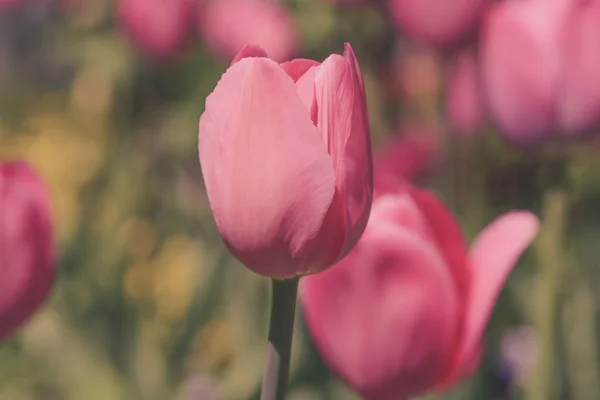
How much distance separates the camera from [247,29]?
1159 millimetres

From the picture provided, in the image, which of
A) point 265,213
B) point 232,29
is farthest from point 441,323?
point 232,29

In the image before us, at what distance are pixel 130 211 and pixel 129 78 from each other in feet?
1.32

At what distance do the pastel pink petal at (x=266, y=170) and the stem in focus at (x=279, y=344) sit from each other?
1cm

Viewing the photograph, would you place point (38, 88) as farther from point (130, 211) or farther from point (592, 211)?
point (592, 211)

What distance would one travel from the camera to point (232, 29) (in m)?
1.16

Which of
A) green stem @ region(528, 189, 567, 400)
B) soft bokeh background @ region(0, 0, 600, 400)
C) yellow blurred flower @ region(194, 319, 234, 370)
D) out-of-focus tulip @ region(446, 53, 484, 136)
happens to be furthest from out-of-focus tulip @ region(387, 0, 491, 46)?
yellow blurred flower @ region(194, 319, 234, 370)

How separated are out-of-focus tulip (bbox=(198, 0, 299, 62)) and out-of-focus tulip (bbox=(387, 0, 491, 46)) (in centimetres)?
29

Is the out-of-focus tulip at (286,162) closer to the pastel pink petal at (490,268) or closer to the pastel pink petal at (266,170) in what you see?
the pastel pink petal at (266,170)

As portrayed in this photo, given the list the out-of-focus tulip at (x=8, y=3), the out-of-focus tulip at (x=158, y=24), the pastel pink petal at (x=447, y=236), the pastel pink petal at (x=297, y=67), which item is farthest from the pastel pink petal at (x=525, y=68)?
the out-of-focus tulip at (x=8, y=3)

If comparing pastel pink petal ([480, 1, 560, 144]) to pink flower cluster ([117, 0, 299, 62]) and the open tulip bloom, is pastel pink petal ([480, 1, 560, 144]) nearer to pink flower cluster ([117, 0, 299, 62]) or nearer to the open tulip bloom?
the open tulip bloom

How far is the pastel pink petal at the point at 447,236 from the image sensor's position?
45cm

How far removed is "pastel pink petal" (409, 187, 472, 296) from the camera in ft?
1.47

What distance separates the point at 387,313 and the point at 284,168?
14 centimetres

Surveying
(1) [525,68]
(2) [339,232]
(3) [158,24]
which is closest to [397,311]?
(2) [339,232]
